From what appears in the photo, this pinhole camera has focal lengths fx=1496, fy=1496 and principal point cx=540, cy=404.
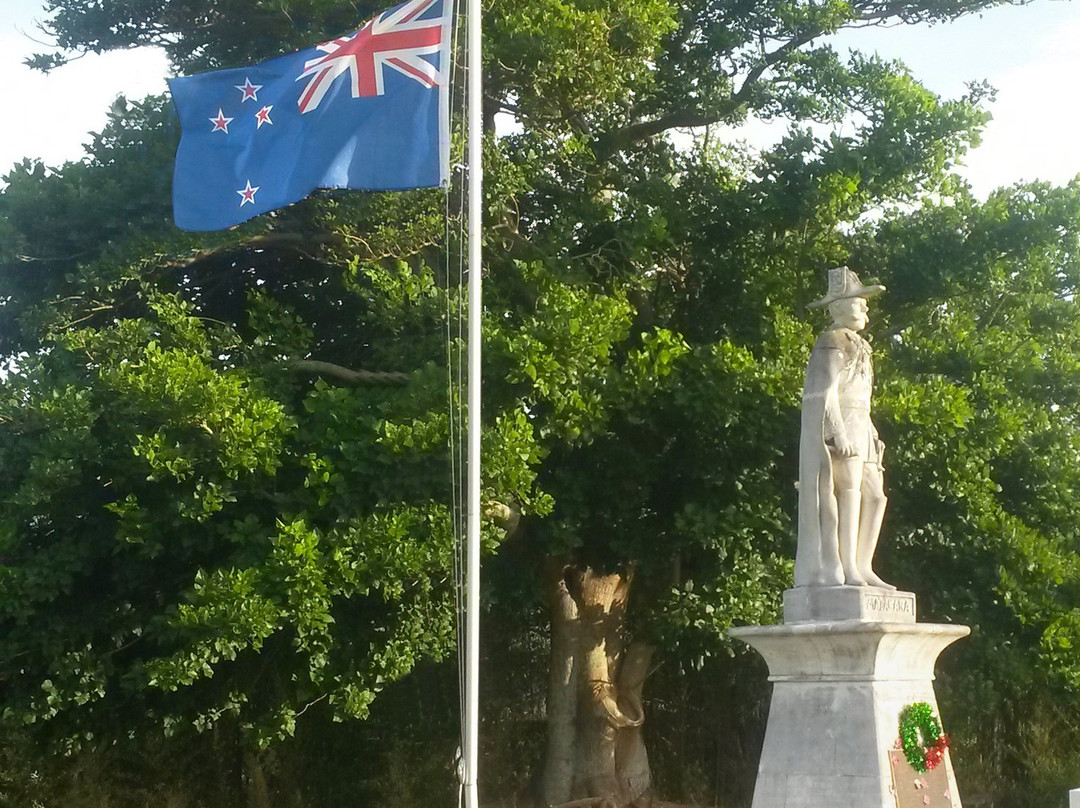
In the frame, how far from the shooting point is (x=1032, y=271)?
16.9m

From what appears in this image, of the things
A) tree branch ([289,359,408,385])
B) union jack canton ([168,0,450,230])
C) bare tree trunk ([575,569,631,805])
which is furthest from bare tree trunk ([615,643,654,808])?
union jack canton ([168,0,450,230])

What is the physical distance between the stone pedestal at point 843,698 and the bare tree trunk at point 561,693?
292 inches

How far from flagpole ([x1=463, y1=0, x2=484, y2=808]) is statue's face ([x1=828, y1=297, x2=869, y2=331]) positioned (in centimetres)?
260

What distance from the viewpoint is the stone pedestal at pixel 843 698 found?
31.8 ft

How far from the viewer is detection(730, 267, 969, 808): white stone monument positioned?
31.9 ft

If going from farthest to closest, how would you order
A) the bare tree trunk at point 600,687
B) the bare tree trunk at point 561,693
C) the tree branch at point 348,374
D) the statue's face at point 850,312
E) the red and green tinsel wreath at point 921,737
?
the bare tree trunk at point 561,693, the bare tree trunk at point 600,687, the tree branch at point 348,374, the statue's face at point 850,312, the red and green tinsel wreath at point 921,737

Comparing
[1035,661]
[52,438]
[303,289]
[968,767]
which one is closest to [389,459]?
[52,438]

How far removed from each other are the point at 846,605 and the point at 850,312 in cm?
211

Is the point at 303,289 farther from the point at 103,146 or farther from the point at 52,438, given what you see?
the point at 52,438

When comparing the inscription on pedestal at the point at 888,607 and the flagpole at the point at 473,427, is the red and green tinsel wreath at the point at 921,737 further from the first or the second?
the flagpole at the point at 473,427

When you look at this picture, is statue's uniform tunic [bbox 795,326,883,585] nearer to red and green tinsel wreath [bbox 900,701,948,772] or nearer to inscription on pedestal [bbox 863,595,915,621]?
inscription on pedestal [bbox 863,595,915,621]

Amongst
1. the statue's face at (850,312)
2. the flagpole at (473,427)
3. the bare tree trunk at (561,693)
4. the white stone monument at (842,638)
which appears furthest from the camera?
the bare tree trunk at (561,693)

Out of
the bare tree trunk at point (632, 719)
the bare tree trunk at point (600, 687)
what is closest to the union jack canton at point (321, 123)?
the bare tree trunk at point (600, 687)

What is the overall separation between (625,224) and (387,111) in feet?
19.7
